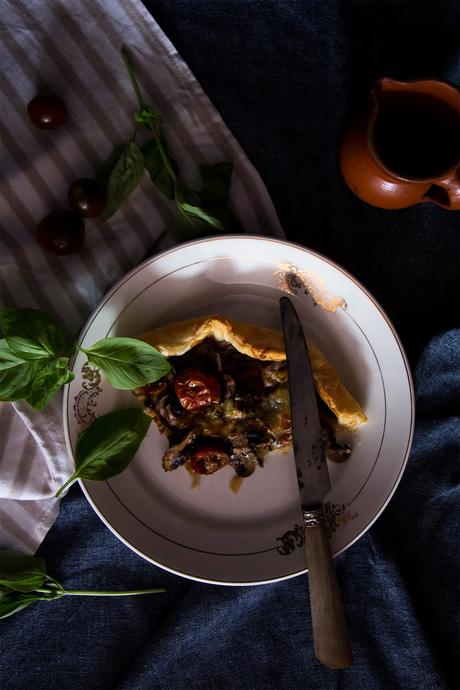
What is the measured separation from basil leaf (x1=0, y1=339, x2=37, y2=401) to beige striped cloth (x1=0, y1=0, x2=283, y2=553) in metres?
0.19

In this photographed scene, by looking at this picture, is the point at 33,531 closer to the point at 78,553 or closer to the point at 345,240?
the point at 78,553

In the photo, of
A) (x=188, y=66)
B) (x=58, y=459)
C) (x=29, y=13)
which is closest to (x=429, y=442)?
(x=58, y=459)

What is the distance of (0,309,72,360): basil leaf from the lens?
1531 mm

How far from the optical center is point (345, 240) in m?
1.89

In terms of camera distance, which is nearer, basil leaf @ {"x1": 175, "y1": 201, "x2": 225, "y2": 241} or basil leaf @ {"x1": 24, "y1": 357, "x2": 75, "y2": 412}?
basil leaf @ {"x1": 24, "y1": 357, "x2": 75, "y2": 412}

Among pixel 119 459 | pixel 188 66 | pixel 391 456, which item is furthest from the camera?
pixel 188 66

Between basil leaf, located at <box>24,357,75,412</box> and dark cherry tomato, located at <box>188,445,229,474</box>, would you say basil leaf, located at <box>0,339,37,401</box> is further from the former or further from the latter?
dark cherry tomato, located at <box>188,445,229,474</box>

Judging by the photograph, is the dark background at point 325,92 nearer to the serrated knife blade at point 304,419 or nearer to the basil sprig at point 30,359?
the serrated knife blade at point 304,419

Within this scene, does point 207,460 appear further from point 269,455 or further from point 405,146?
point 405,146

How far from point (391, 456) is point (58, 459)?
966 mm

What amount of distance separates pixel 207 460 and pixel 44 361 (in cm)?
53

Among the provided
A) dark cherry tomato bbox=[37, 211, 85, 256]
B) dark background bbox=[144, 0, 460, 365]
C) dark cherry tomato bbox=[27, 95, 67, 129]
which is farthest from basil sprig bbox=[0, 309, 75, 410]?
dark background bbox=[144, 0, 460, 365]

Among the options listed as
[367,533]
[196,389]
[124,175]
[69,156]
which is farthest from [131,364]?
[367,533]

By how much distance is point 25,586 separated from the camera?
69.9 inches
